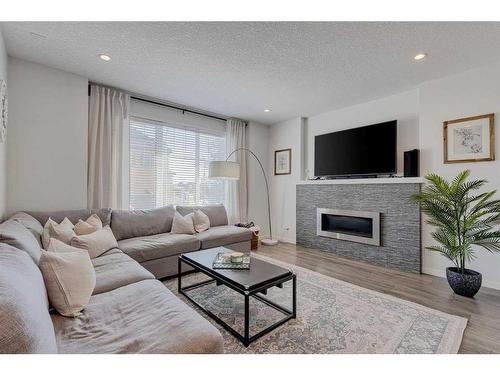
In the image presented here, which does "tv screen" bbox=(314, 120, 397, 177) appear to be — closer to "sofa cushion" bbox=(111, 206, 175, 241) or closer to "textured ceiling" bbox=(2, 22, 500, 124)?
"textured ceiling" bbox=(2, 22, 500, 124)

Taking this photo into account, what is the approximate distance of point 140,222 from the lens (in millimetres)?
3174

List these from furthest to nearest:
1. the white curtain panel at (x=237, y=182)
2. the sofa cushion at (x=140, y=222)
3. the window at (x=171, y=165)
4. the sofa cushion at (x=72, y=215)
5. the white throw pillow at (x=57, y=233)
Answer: the white curtain panel at (x=237, y=182), the window at (x=171, y=165), the sofa cushion at (x=140, y=222), the sofa cushion at (x=72, y=215), the white throw pillow at (x=57, y=233)

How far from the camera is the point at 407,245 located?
316 centimetres

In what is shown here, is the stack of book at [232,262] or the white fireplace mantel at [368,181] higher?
the white fireplace mantel at [368,181]

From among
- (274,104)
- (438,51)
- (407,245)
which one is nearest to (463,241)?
(407,245)

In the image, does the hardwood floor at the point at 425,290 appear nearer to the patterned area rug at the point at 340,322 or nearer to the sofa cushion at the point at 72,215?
the patterned area rug at the point at 340,322

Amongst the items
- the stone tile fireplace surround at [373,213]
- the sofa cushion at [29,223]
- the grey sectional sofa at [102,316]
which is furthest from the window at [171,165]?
the stone tile fireplace surround at [373,213]

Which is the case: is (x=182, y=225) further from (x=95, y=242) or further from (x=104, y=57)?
(x=104, y=57)

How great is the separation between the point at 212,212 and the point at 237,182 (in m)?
1.00

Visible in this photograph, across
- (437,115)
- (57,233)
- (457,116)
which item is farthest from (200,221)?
(457,116)

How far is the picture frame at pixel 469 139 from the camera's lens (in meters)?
2.62

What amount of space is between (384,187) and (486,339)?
6.64ft

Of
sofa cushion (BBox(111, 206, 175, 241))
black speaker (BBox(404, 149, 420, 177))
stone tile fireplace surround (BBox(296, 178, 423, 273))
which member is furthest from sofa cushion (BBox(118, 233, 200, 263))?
black speaker (BBox(404, 149, 420, 177))

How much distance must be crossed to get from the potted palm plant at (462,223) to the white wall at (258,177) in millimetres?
3068
